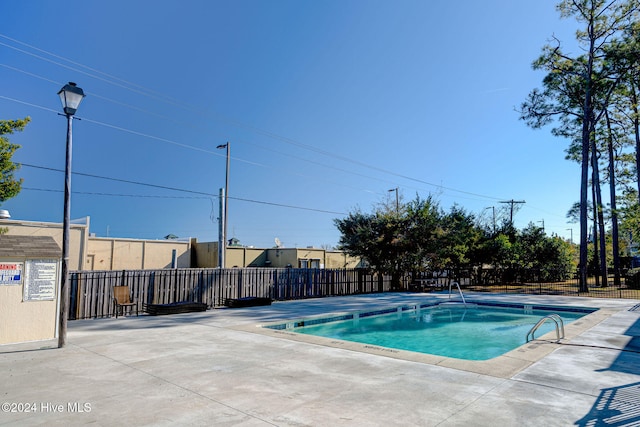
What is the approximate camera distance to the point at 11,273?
7215 millimetres

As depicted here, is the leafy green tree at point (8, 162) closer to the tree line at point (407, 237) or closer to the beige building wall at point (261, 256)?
the tree line at point (407, 237)

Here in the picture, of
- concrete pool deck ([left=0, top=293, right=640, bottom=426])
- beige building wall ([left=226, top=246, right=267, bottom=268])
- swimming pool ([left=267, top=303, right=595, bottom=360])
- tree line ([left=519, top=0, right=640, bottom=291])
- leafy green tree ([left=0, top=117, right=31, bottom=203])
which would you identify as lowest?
swimming pool ([left=267, top=303, right=595, bottom=360])

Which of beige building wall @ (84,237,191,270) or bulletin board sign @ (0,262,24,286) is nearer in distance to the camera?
bulletin board sign @ (0,262,24,286)

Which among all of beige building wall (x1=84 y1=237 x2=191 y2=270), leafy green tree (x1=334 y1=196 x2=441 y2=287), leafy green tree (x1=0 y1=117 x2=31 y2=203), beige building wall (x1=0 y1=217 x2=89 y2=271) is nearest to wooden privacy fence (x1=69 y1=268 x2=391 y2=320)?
leafy green tree (x1=334 y1=196 x2=441 y2=287)

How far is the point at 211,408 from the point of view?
4.15 m

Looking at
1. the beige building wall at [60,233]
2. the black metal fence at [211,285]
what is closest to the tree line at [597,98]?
the black metal fence at [211,285]

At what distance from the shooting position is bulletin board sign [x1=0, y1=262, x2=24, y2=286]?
7.11m

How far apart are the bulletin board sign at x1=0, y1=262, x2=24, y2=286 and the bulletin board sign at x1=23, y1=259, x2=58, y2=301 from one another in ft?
0.35

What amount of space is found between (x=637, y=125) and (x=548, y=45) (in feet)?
27.9

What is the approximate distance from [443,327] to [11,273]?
1191 centimetres

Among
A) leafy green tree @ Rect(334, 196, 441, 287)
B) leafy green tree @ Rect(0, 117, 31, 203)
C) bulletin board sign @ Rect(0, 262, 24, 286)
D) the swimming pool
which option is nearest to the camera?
bulletin board sign @ Rect(0, 262, 24, 286)

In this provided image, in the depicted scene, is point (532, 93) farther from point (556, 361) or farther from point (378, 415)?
point (378, 415)

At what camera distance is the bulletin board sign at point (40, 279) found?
7.41 m

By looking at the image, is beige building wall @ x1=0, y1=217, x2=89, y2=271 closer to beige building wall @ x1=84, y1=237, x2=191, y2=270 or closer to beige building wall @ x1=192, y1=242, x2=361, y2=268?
Answer: beige building wall @ x1=84, y1=237, x2=191, y2=270
